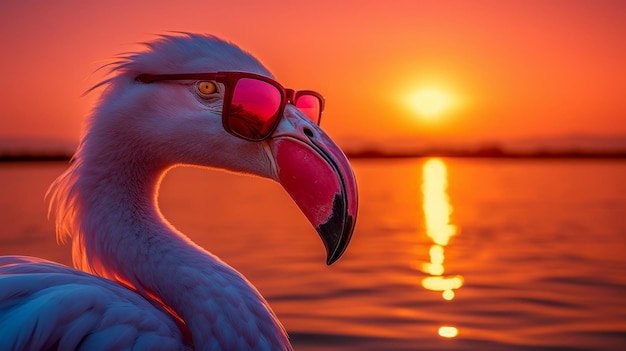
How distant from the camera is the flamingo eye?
334 centimetres

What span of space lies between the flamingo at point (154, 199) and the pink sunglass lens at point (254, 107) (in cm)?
3

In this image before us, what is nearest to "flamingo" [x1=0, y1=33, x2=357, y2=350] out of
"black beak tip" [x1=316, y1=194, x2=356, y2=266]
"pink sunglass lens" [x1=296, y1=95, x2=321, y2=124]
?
"black beak tip" [x1=316, y1=194, x2=356, y2=266]

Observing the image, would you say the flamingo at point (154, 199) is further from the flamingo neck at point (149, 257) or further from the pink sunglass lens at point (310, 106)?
the pink sunglass lens at point (310, 106)

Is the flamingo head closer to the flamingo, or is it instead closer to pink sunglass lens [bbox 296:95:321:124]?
the flamingo

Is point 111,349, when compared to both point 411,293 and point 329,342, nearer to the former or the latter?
point 329,342

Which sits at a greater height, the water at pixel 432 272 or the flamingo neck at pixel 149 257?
the water at pixel 432 272

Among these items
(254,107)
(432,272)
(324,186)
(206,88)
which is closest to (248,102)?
(254,107)

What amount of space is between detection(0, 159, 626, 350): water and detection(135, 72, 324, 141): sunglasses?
175 inches

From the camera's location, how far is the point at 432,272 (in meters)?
11.6

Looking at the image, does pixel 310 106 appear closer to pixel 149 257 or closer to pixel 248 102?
pixel 248 102

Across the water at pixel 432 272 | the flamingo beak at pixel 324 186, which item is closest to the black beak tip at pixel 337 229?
the flamingo beak at pixel 324 186

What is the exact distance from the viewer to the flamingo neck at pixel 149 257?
126 inches

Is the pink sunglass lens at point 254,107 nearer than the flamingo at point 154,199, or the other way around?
the flamingo at point 154,199

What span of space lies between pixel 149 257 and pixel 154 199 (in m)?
0.33
